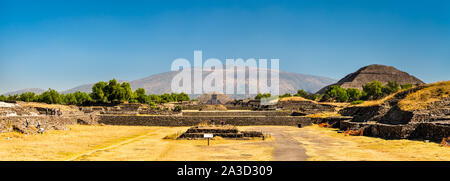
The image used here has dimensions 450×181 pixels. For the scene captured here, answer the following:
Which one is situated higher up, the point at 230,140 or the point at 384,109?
the point at 384,109

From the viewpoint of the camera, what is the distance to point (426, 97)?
3766 cm

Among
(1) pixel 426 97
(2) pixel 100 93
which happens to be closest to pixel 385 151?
(1) pixel 426 97

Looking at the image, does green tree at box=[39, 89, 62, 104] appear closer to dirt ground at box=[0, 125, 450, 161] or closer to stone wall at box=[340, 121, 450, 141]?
dirt ground at box=[0, 125, 450, 161]

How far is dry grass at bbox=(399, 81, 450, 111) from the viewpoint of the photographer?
34156 millimetres

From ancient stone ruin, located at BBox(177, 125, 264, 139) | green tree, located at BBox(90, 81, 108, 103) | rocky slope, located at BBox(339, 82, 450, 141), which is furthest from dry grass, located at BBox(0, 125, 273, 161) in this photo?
green tree, located at BBox(90, 81, 108, 103)

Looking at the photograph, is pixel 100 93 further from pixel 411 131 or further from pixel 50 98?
pixel 411 131

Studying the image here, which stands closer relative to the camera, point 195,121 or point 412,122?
point 412,122

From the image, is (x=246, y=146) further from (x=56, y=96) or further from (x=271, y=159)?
(x=56, y=96)

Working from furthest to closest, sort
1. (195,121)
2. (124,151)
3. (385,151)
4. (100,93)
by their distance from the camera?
(100,93), (195,121), (124,151), (385,151)
